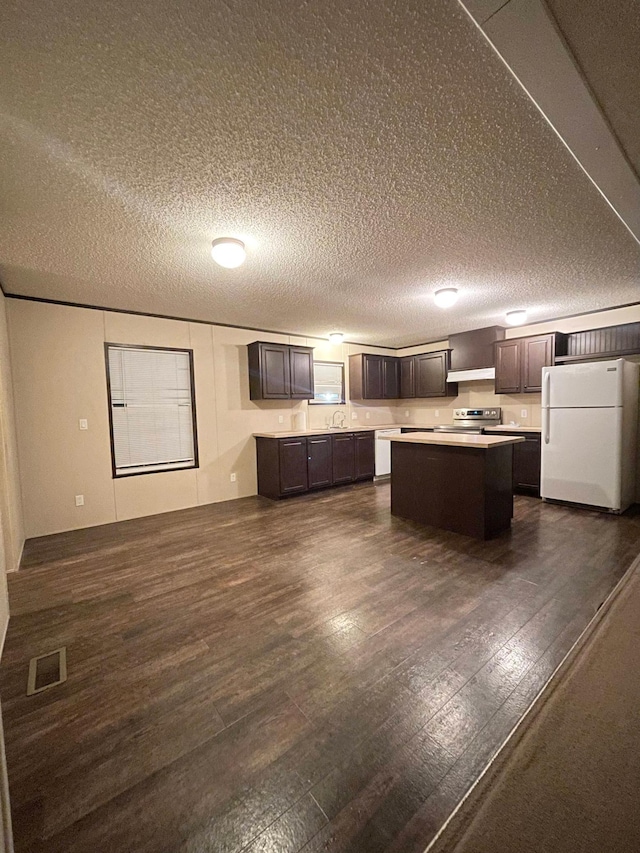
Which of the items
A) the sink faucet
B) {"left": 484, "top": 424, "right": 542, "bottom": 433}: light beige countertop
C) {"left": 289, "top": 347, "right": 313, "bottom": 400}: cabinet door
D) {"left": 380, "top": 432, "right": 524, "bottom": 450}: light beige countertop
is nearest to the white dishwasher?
the sink faucet

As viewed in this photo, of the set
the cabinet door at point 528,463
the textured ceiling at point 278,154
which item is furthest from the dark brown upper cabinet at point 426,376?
the textured ceiling at point 278,154

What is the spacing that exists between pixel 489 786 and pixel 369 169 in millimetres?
2511

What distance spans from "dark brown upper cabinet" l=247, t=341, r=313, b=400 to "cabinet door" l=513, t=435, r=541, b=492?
3321 millimetres

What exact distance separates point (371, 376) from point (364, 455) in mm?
1625

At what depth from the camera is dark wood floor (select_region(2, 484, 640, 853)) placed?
111 cm

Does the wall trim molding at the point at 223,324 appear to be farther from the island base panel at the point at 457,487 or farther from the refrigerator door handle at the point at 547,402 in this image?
the island base panel at the point at 457,487

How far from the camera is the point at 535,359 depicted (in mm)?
4996

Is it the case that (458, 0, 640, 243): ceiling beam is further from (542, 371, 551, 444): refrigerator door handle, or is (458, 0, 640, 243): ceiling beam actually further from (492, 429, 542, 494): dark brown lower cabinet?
(492, 429, 542, 494): dark brown lower cabinet

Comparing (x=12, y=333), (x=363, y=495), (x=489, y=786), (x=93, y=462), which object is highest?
(x=12, y=333)

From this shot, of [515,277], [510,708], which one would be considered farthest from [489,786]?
[515,277]

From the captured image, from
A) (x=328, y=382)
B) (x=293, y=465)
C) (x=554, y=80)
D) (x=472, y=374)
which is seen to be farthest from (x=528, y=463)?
(x=554, y=80)

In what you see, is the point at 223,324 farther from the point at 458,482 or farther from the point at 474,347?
the point at 474,347

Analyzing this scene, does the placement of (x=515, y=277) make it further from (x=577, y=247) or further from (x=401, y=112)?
(x=401, y=112)

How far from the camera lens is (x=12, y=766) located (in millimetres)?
1280
